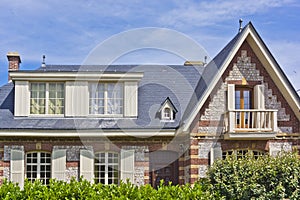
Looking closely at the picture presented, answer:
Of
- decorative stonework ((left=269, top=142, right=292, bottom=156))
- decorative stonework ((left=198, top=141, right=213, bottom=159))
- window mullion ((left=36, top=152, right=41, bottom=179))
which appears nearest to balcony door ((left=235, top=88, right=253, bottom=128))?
decorative stonework ((left=269, top=142, right=292, bottom=156))

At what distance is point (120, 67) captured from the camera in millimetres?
23500

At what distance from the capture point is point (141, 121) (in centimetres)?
2017

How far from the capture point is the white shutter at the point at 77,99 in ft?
67.0

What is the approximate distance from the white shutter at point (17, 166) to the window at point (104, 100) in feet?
10.7

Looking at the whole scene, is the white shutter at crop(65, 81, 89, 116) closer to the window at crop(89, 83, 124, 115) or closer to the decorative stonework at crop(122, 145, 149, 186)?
the window at crop(89, 83, 124, 115)

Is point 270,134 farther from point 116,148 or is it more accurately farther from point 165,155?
point 116,148

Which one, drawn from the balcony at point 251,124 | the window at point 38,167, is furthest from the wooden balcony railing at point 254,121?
the window at point 38,167

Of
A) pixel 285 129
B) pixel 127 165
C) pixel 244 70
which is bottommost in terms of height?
pixel 127 165

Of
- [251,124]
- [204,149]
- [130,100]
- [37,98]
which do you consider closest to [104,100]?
[130,100]

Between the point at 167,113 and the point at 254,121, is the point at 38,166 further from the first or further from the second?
the point at 254,121

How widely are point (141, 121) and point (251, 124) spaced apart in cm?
435

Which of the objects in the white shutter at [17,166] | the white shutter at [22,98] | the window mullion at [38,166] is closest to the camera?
the white shutter at [17,166]

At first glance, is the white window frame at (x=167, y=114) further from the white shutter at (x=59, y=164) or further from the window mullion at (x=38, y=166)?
the window mullion at (x=38, y=166)

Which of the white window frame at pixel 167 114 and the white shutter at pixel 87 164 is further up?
the white window frame at pixel 167 114
